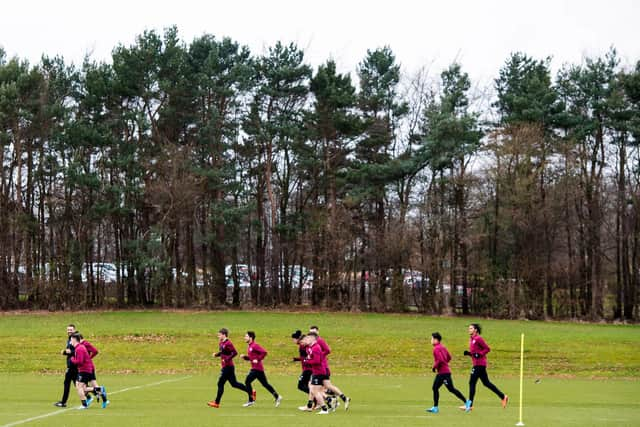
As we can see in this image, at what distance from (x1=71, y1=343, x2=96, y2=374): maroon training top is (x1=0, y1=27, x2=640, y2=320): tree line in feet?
118

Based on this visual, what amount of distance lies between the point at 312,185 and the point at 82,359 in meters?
43.5

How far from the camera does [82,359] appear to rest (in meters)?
18.1

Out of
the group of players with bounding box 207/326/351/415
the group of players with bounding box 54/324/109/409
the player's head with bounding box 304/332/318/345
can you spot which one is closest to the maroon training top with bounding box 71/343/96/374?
the group of players with bounding box 54/324/109/409

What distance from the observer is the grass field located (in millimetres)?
17328

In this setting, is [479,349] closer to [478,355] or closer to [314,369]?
[478,355]

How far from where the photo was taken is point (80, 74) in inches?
2330

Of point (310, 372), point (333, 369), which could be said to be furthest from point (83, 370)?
point (333, 369)

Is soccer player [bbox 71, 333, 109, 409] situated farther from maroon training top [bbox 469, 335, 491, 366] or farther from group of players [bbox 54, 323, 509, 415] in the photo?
maroon training top [bbox 469, 335, 491, 366]

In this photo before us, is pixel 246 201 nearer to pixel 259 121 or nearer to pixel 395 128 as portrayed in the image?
pixel 259 121

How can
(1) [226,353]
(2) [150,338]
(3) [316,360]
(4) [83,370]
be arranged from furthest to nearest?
1. (2) [150,338]
2. (1) [226,353]
3. (4) [83,370]
4. (3) [316,360]

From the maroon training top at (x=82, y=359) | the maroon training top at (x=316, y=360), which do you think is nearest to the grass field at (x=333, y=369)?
the maroon training top at (x=82, y=359)

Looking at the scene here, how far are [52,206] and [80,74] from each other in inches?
408

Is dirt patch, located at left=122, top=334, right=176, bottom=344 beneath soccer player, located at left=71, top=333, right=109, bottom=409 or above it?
beneath

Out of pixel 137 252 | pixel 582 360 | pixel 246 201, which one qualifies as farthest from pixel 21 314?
pixel 582 360
